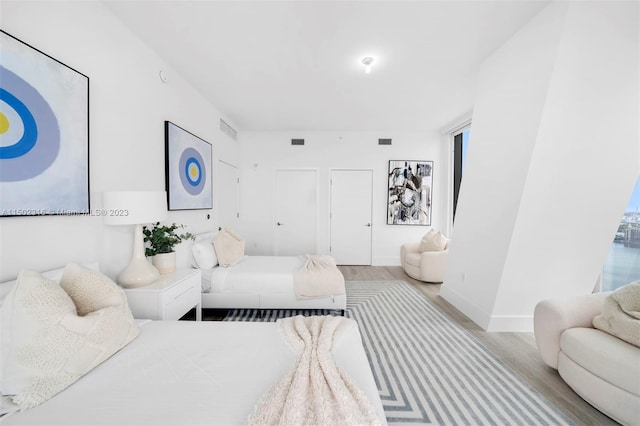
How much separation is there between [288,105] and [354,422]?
12.1ft

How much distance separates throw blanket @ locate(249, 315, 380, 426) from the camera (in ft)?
2.69

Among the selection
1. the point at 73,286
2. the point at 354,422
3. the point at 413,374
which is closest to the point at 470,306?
the point at 413,374

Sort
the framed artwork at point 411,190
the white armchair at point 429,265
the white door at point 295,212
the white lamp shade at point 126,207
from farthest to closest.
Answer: the white door at point 295,212 → the framed artwork at point 411,190 → the white armchair at point 429,265 → the white lamp shade at point 126,207

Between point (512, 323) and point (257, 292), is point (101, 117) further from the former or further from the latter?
point (512, 323)

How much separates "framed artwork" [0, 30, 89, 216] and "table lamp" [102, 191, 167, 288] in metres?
0.21

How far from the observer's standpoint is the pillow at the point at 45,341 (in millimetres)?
913

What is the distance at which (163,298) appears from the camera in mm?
1715

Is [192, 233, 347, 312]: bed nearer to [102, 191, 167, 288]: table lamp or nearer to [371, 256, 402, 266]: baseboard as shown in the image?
[102, 191, 167, 288]: table lamp

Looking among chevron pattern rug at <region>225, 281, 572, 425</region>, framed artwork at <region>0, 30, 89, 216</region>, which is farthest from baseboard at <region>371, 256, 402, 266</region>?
framed artwork at <region>0, 30, 89, 216</region>

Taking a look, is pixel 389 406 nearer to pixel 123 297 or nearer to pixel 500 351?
pixel 500 351

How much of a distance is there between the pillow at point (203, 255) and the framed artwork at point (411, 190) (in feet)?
11.3

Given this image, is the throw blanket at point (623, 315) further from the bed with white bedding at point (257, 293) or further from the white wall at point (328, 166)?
the white wall at point (328, 166)

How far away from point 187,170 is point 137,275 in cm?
148

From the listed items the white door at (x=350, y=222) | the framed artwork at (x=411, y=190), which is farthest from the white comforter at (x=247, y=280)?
the framed artwork at (x=411, y=190)
